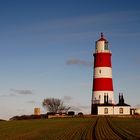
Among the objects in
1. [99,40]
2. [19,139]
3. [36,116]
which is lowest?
[19,139]

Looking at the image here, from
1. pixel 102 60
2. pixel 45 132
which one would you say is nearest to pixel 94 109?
pixel 102 60

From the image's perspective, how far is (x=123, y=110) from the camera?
84.5 metres

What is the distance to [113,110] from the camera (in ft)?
273

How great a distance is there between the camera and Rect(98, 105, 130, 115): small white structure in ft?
269

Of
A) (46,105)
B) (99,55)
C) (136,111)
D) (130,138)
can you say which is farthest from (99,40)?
(130,138)

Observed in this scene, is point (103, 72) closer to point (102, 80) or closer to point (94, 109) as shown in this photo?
point (102, 80)

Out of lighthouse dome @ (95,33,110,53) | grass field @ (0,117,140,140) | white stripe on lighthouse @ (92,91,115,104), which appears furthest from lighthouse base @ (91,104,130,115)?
grass field @ (0,117,140,140)

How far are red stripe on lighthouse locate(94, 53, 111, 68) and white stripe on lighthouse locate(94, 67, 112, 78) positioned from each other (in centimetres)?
80

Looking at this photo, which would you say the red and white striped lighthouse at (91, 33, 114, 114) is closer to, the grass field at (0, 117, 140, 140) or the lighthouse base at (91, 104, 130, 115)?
the lighthouse base at (91, 104, 130, 115)

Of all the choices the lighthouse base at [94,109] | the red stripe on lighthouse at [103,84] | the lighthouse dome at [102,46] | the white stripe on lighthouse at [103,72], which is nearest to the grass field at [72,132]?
the red stripe on lighthouse at [103,84]

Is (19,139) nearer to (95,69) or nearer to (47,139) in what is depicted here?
(47,139)

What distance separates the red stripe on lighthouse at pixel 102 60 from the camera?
261 feet

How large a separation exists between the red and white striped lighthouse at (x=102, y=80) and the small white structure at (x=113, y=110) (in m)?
1.25

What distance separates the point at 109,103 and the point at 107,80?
5297mm
